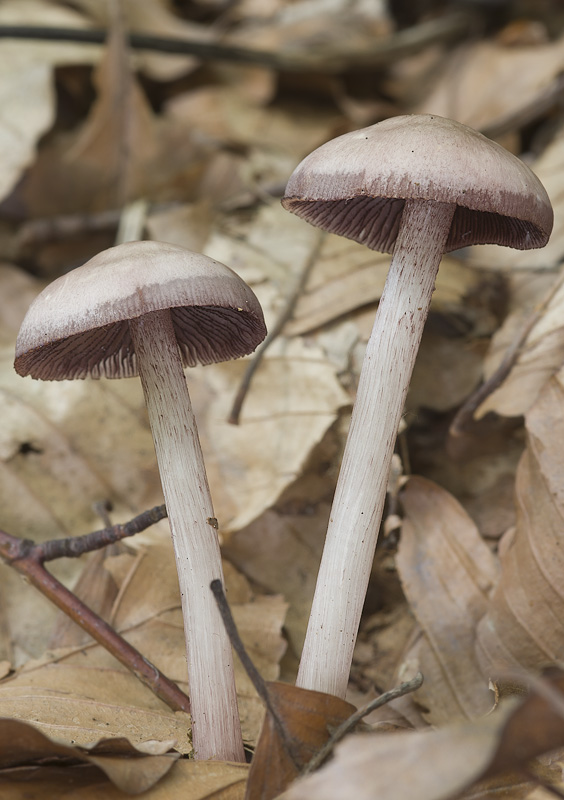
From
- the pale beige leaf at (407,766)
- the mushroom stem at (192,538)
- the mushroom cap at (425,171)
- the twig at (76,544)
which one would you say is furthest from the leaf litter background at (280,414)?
the mushroom cap at (425,171)

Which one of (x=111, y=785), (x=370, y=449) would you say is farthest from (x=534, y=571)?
(x=111, y=785)

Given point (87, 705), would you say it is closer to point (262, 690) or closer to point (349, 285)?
point (262, 690)

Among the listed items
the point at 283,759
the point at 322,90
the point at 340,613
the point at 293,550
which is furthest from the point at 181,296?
the point at 322,90

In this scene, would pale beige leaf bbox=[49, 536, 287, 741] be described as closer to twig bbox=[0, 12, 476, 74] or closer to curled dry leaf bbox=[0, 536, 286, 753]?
curled dry leaf bbox=[0, 536, 286, 753]

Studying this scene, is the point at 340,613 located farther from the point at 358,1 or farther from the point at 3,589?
the point at 358,1

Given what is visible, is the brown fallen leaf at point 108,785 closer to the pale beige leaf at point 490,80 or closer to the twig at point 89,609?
the twig at point 89,609

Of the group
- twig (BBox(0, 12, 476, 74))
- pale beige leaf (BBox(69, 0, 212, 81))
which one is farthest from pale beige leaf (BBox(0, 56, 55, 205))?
pale beige leaf (BBox(69, 0, 212, 81))
